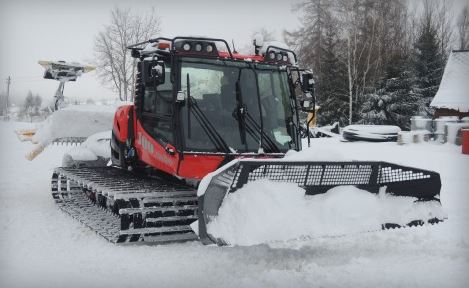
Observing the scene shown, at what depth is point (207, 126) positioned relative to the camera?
5691 millimetres

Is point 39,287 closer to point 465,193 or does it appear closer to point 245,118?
point 245,118

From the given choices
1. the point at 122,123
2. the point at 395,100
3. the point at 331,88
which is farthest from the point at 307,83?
the point at 331,88

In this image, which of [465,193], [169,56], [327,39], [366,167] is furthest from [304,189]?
[327,39]

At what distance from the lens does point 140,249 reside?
5.18 m

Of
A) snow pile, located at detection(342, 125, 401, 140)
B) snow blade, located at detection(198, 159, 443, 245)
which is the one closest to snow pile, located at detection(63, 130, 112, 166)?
snow blade, located at detection(198, 159, 443, 245)

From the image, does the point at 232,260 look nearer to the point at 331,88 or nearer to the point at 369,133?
the point at 369,133

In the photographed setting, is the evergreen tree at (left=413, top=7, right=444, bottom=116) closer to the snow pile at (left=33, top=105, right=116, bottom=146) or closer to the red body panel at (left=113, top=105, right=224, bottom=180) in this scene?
the snow pile at (left=33, top=105, right=116, bottom=146)

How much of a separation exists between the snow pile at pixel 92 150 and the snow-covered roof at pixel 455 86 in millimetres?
20227

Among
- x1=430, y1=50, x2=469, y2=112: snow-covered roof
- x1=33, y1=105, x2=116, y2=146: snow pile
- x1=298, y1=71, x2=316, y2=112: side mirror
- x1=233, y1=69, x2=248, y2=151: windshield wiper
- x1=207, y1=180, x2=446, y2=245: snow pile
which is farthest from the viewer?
x1=430, y1=50, x2=469, y2=112: snow-covered roof

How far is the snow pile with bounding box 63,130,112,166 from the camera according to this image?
884 cm

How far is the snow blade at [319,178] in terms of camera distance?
4508 mm

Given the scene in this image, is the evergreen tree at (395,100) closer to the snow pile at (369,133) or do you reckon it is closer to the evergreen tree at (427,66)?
the evergreen tree at (427,66)

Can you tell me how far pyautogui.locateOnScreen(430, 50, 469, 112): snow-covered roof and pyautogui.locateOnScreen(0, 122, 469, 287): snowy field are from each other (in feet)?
65.4

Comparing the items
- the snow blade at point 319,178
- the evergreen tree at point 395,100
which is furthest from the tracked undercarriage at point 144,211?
the evergreen tree at point 395,100
